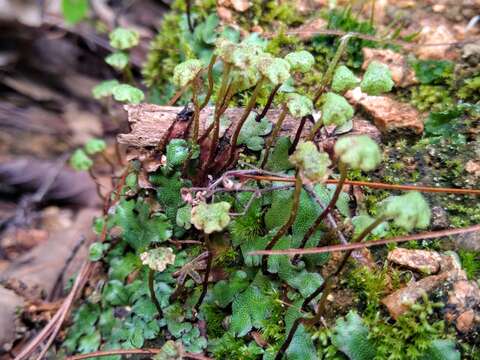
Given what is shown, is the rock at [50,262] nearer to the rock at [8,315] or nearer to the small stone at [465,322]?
the rock at [8,315]

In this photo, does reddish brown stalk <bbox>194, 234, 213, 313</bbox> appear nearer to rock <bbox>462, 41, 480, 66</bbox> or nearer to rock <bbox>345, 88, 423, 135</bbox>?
rock <bbox>345, 88, 423, 135</bbox>

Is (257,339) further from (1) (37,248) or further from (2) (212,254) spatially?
(1) (37,248)

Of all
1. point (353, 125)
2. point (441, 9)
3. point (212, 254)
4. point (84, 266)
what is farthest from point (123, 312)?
point (441, 9)

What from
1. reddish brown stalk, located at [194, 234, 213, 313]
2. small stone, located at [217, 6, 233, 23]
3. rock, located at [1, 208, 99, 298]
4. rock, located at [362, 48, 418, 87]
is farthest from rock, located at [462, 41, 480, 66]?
rock, located at [1, 208, 99, 298]

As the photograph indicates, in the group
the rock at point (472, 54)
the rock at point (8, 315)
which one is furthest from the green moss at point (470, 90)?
the rock at point (8, 315)

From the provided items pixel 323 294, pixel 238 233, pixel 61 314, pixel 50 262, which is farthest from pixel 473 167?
pixel 50 262

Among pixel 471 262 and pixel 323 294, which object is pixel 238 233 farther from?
pixel 471 262
